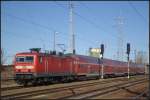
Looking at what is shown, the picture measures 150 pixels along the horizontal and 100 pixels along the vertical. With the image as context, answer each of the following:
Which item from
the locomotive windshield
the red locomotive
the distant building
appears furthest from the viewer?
the distant building

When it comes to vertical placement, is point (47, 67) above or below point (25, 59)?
below

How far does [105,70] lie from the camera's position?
65812 millimetres

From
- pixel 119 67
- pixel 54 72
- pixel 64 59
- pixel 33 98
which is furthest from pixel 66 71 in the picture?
pixel 119 67

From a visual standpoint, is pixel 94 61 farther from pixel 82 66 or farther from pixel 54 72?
pixel 54 72

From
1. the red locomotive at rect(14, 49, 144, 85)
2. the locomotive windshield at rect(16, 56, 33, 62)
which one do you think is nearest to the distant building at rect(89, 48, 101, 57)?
the red locomotive at rect(14, 49, 144, 85)

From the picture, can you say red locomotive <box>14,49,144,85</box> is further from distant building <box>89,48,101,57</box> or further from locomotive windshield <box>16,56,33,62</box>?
distant building <box>89,48,101,57</box>

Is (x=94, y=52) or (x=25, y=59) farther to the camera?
(x=94, y=52)

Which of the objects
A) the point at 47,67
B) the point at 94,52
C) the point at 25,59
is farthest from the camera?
the point at 94,52

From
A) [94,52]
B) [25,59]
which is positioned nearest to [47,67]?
[25,59]

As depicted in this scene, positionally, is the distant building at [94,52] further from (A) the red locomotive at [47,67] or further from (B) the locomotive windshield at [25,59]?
(B) the locomotive windshield at [25,59]

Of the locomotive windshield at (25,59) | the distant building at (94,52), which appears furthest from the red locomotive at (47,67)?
the distant building at (94,52)

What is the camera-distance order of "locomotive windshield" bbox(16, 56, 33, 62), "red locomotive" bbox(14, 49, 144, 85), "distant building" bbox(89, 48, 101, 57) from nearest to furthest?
"red locomotive" bbox(14, 49, 144, 85) < "locomotive windshield" bbox(16, 56, 33, 62) < "distant building" bbox(89, 48, 101, 57)

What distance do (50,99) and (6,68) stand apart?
57619 millimetres

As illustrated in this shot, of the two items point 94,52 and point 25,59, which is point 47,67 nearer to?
point 25,59
